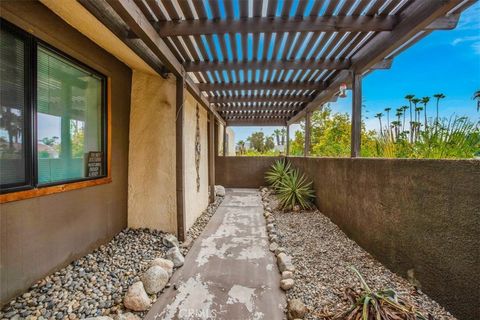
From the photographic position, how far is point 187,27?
2.60 meters

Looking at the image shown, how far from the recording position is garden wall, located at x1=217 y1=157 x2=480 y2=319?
1801 millimetres

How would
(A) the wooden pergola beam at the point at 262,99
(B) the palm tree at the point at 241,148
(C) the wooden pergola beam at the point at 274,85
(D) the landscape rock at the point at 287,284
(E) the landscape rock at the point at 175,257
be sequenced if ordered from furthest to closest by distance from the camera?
(B) the palm tree at the point at 241,148
(A) the wooden pergola beam at the point at 262,99
(C) the wooden pergola beam at the point at 274,85
(E) the landscape rock at the point at 175,257
(D) the landscape rock at the point at 287,284

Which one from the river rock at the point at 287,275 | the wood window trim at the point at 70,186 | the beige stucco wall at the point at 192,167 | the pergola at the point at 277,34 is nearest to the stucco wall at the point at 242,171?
the beige stucco wall at the point at 192,167

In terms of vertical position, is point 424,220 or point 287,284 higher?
point 424,220

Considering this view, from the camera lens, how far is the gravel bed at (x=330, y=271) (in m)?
2.11

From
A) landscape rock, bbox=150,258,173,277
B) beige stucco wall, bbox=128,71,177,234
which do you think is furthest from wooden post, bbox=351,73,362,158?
landscape rock, bbox=150,258,173,277

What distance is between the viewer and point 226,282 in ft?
8.61

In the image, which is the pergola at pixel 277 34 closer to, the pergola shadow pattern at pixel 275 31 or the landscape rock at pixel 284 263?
the pergola shadow pattern at pixel 275 31

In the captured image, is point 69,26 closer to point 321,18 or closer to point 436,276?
point 321,18

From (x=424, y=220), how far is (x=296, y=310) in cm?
153

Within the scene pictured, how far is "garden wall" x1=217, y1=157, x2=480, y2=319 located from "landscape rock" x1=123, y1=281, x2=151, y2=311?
269cm

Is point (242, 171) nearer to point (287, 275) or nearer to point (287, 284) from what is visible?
point (287, 275)

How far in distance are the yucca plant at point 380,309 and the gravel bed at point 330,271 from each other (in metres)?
0.25

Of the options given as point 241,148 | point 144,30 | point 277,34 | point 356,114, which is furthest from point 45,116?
point 241,148
